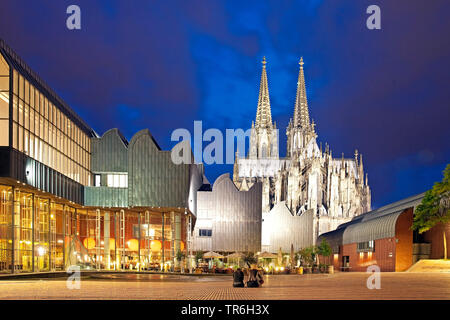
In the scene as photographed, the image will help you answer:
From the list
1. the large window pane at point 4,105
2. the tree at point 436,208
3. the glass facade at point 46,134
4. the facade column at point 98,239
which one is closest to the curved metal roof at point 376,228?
the tree at point 436,208

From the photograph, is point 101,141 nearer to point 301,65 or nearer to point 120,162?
point 120,162

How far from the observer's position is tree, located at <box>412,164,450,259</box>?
45.1 metres

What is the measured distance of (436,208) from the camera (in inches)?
1768


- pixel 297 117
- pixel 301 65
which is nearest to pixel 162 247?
pixel 297 117

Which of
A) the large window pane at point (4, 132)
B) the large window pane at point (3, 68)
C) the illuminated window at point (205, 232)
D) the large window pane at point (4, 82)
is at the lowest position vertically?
the illuminated window at point (205, 232)

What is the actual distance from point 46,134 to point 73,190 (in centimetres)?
765

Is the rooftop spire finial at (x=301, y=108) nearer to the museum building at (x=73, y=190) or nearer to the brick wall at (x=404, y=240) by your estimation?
the museum building at (x=73, y=190)

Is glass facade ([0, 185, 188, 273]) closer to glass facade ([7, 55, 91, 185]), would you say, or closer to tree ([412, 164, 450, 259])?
glass facade ([7, 55, 91, 185])

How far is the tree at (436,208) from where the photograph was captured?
45062 mm

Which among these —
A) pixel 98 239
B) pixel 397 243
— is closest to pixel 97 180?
pixel 98 239

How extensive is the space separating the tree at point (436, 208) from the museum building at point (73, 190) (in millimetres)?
22686

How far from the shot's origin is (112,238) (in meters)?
54.1

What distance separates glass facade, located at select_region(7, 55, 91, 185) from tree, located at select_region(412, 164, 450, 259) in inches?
1288
